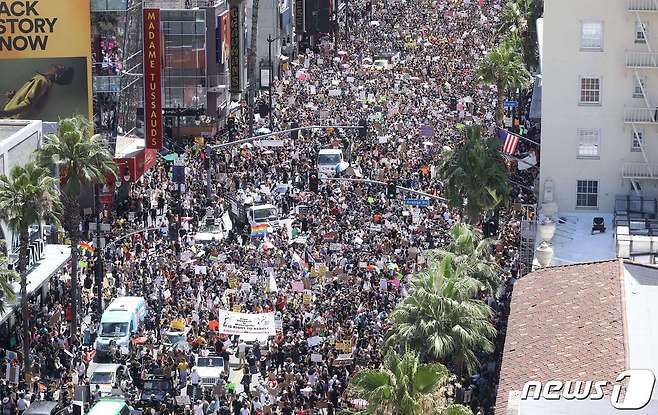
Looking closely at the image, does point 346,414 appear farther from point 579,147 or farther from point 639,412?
point 579,147

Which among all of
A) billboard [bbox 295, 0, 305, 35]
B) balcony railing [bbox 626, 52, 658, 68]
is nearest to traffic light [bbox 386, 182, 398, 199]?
balcony railing [bbox 626, 52, 658, 68]

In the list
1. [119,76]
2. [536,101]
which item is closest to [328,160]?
[119,76]

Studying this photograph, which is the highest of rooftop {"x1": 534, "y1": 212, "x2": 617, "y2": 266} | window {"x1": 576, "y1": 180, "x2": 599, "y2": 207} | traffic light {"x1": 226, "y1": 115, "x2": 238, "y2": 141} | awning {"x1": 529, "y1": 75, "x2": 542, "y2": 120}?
awning {"x1": 529, "y1": 75, "x2": 542, "y2": 120}

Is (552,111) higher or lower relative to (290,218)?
higher

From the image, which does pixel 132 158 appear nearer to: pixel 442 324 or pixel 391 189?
pixel 391 189

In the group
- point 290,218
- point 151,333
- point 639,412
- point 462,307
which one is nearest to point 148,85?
point 290,218

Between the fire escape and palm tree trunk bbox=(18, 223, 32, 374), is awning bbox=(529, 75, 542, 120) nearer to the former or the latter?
the fire escape
